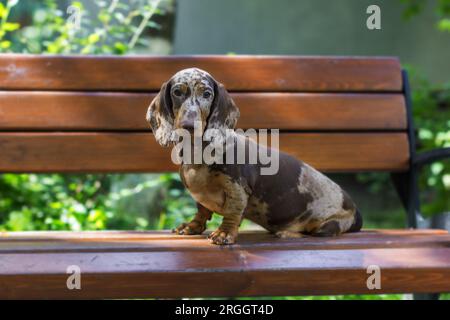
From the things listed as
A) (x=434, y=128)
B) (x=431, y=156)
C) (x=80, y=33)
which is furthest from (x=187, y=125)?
(x=434, y=128)

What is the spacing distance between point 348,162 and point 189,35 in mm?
3562

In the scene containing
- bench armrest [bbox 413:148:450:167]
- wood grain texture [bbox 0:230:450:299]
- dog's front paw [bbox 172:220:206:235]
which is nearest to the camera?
wood grain texture [bbox 0:230:450:299]

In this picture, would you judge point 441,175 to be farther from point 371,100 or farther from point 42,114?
point 42,114

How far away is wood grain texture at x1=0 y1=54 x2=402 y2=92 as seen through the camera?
277 centimetres

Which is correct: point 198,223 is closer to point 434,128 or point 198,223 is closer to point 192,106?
point 192,106

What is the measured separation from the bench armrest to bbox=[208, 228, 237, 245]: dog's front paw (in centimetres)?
110

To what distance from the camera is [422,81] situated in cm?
500

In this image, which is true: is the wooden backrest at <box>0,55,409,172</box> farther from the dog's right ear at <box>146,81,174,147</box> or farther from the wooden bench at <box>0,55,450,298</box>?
the dog's right ear at <box>146,81,174,147</box>

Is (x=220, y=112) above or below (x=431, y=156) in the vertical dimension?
above

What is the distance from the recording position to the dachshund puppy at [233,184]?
6.22 ft

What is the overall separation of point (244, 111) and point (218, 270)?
1.27m

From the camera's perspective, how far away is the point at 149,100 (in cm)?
279

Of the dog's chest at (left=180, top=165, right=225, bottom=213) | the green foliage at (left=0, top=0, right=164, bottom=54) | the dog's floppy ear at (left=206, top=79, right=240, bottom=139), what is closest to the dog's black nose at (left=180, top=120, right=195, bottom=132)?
the dog's floppy ear at (left=206, top=79, right=240, bottom=139)

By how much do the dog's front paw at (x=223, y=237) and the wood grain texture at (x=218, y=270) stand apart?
5cm
